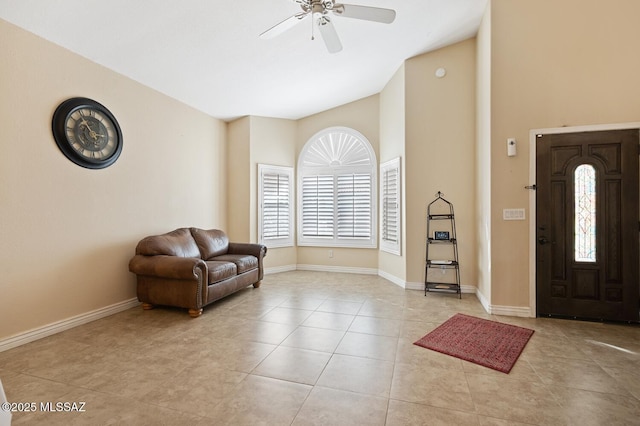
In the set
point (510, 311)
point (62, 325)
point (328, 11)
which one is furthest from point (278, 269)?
point (328, 11)

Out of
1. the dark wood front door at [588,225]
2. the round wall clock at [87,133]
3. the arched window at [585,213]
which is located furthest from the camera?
the arched window at [585,213]

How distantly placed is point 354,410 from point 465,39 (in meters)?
4.96

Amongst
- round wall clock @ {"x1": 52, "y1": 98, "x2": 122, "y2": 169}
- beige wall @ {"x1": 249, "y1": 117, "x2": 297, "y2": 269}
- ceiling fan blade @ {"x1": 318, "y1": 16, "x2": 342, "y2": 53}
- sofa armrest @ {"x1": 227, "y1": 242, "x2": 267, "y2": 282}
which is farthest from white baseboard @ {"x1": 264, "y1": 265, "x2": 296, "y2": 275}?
ceiling fan blade @ {"x1": 318, "y1": 16, "x2": 342, "y2": 53}

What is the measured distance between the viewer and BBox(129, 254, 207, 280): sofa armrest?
3.63 m

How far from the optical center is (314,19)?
3.36 m

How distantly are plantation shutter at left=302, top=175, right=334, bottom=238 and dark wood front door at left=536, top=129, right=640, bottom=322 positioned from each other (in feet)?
11.5

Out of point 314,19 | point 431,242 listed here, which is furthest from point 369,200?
point 314,19

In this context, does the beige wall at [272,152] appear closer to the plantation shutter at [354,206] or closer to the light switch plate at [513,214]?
the plantation shutter at [354,206]

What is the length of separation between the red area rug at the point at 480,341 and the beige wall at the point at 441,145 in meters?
1.34

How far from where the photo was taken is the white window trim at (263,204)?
596 centimetres

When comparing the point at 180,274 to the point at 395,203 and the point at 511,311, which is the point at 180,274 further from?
the point at 511,311

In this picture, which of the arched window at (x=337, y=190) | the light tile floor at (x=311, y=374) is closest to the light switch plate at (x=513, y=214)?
the light tile floor at (x=311, y=374)

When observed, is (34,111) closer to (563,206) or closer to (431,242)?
(431,242)

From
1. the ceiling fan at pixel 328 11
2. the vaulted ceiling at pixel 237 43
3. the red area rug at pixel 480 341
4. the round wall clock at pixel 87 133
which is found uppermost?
the vaulted ceiling at pixel 237 43
